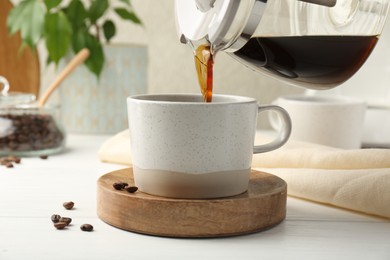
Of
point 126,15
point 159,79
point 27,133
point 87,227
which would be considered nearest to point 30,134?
point 27,133

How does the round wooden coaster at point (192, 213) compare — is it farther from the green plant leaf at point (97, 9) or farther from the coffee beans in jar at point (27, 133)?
the green plant leaf at point (97, 9)

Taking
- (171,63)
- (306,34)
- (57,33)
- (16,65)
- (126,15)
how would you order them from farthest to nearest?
1. (171,63)
2. (16,65)
3. (126,15)
4. (57,33)
5. (306,34)

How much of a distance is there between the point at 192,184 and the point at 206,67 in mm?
144

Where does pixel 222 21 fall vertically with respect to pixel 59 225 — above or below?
above

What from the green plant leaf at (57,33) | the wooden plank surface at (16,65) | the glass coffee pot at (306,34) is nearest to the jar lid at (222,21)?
the glass coffee pot at (306,34)

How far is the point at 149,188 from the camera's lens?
2.39 ft

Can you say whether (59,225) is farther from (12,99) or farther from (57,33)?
(57,33)

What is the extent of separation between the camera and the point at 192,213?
681 mm

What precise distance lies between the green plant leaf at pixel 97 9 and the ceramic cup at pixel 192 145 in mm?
741

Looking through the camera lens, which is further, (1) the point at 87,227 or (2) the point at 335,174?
(2) the point at 335,174

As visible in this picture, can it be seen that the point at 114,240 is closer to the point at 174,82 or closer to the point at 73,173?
the point at 73,173

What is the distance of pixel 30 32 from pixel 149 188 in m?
0.77

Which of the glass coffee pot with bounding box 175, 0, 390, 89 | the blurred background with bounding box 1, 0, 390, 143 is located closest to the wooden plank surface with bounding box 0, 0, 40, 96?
the blurred background with bounding box 1, 0, 390, 143

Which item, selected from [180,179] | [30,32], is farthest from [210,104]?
[30,32]
